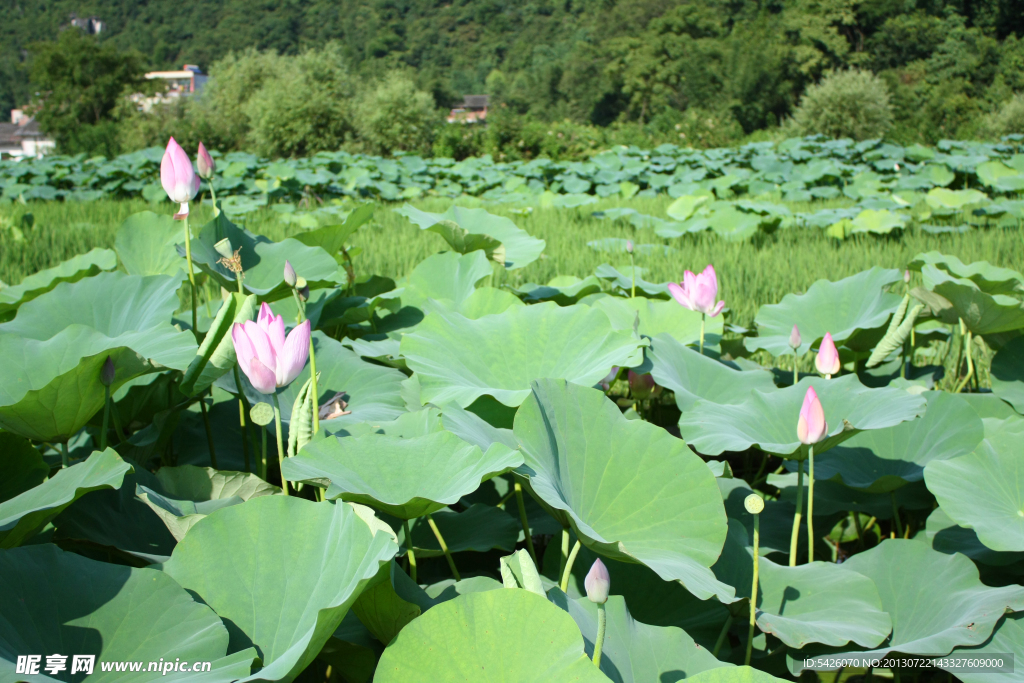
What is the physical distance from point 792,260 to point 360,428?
10.1 feet

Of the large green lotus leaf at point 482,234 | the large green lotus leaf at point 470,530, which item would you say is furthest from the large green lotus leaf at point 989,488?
the large green lotus leaf at point 482,234

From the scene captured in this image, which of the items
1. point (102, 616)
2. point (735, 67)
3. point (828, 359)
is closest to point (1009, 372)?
point (828, 359)

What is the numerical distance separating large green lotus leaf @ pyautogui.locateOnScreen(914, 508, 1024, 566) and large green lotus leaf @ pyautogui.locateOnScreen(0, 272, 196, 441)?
1154 millimetres

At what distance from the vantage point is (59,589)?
0.59 metres

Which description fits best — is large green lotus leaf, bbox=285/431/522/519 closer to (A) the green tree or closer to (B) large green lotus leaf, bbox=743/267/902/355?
(B) large green lotus leaf, bbox=743/267/902/355

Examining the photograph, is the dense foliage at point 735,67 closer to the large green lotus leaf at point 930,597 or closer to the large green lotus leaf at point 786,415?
the large green lotus leaf at point 786,415

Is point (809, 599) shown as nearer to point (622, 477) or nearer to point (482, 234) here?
point (622, 477)

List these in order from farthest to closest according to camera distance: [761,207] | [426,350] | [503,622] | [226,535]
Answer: [761,207] < [426,350] < [226,535] < [503,622]

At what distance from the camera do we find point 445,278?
1.66 meters

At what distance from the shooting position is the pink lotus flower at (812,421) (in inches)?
30.7

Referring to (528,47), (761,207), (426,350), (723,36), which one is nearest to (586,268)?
(761,207)

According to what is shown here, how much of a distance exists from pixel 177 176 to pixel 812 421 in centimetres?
107

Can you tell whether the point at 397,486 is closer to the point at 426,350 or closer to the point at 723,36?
the point at 426,350

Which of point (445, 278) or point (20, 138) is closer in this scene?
point (445, 278)
